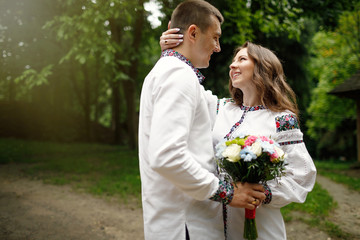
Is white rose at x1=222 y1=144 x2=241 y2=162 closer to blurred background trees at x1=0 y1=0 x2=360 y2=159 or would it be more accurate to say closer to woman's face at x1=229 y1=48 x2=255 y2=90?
woman's face at x1=229 y1=48 x2=255 y2=90

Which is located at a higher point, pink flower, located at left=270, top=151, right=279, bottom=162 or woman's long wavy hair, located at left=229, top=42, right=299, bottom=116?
woman's long wavy hair, located at left=229, top=42, right=299, bottom=116

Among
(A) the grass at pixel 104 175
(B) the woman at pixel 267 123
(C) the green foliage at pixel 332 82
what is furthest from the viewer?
(C) the green foliage at pixel 332 82

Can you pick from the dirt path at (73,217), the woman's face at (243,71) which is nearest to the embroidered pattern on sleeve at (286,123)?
the woman's face at (243,71)

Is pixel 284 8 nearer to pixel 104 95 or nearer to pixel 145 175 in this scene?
pixel 145 175

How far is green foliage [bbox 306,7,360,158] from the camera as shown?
18.3m

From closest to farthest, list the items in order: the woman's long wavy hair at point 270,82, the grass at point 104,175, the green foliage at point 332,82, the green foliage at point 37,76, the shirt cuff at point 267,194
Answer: the shirt cuff at point 267,194 → the woman's long wavy hair at point 270,82 → the grass at point 104,175 → the green foliage at point 37,76 → the green foliage at point 332,82

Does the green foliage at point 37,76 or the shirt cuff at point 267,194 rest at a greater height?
the green foliage at point 37,76

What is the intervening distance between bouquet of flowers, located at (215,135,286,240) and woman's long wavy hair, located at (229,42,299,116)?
636mm

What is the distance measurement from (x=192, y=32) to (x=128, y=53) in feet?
35.9

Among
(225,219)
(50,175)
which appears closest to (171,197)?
(225,219)

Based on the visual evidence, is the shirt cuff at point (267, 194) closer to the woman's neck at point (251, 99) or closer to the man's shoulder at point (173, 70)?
the woman's neck at point (251, 99)

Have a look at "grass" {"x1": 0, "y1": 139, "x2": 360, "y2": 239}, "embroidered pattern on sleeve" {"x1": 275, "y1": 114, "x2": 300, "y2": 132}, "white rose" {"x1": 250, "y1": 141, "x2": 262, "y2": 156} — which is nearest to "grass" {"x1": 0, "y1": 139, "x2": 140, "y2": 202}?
"grass" {"x1": 0, "y1": 139, "x2": 360, "y2": 239}

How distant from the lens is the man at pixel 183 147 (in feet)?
5.37

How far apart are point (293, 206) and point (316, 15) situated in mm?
6140
